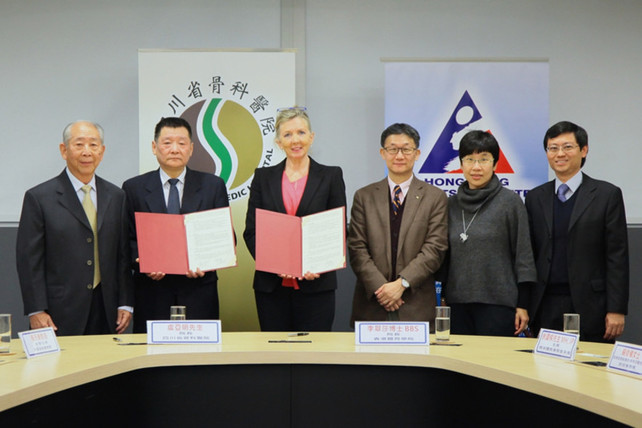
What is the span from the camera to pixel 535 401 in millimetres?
2176

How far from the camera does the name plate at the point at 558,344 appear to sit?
7.65ft

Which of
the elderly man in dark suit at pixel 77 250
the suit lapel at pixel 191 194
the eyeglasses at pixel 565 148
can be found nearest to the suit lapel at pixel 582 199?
the eyeglasses at pixel 565 148

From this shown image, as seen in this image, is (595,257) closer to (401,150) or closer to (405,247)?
(405,247)

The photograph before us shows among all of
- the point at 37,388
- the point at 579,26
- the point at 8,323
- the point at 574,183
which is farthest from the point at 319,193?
the point at 579,26

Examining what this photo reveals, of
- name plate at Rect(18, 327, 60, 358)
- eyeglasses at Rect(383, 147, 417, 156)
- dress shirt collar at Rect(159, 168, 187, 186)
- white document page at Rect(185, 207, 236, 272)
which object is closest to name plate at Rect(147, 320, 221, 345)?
name plate at Rect(18, 327, 60, 358)

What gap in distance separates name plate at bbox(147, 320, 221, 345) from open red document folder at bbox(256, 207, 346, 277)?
792mm

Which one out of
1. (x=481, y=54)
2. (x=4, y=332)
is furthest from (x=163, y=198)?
(x=481, y=54)

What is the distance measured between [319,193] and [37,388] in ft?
6.47

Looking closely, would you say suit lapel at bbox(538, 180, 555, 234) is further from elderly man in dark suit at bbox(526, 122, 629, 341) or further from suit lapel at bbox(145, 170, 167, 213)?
suit lapel at bbox(145, 170, 167, 213)

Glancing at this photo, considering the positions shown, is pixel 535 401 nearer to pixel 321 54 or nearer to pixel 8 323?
pixel 8 323

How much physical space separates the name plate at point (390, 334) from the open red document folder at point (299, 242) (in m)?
0.73

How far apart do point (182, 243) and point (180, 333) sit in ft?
2.76

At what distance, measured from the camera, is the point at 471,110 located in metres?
4.79

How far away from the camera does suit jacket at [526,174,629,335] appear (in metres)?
3.49
